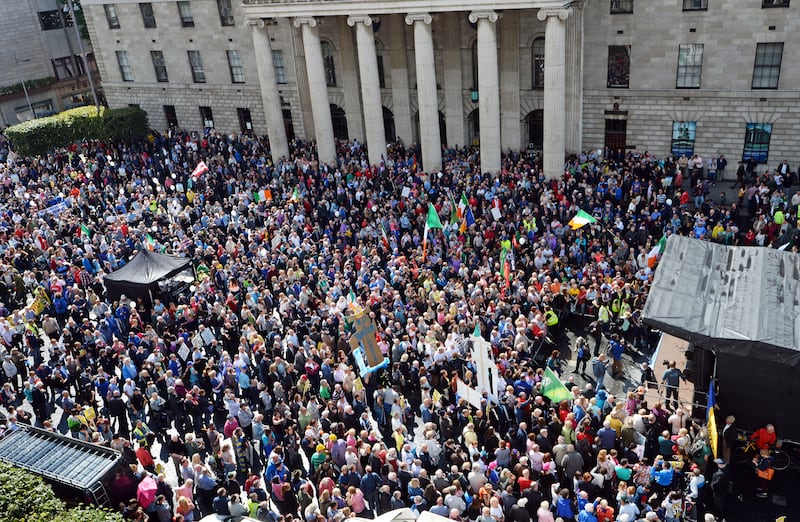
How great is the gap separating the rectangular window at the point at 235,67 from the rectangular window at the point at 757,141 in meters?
Result: 29.5

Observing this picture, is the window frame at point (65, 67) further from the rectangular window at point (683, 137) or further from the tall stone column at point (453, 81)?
the rectangular window at point (683, 137)

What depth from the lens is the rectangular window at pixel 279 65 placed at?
42656mm

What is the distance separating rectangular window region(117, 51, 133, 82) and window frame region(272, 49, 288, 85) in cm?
1269

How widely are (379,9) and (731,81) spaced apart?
16519 millimetres

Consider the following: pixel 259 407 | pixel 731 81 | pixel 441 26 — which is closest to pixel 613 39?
pixel 731 81

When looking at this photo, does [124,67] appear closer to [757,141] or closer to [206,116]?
[206,116]

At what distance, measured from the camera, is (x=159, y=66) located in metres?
47.4

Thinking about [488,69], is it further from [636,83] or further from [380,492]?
[380,492]

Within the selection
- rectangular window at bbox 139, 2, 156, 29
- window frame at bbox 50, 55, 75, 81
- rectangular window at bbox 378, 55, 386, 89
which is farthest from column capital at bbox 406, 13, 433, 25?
window frame at bbox 50, 55, 75, 81

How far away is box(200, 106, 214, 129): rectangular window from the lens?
154 ft

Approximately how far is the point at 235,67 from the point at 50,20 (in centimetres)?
2899

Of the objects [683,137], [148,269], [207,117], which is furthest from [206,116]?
[683,137]

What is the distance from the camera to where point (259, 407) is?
19.7 metres

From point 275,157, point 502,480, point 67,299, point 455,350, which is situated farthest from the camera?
point 275,157
